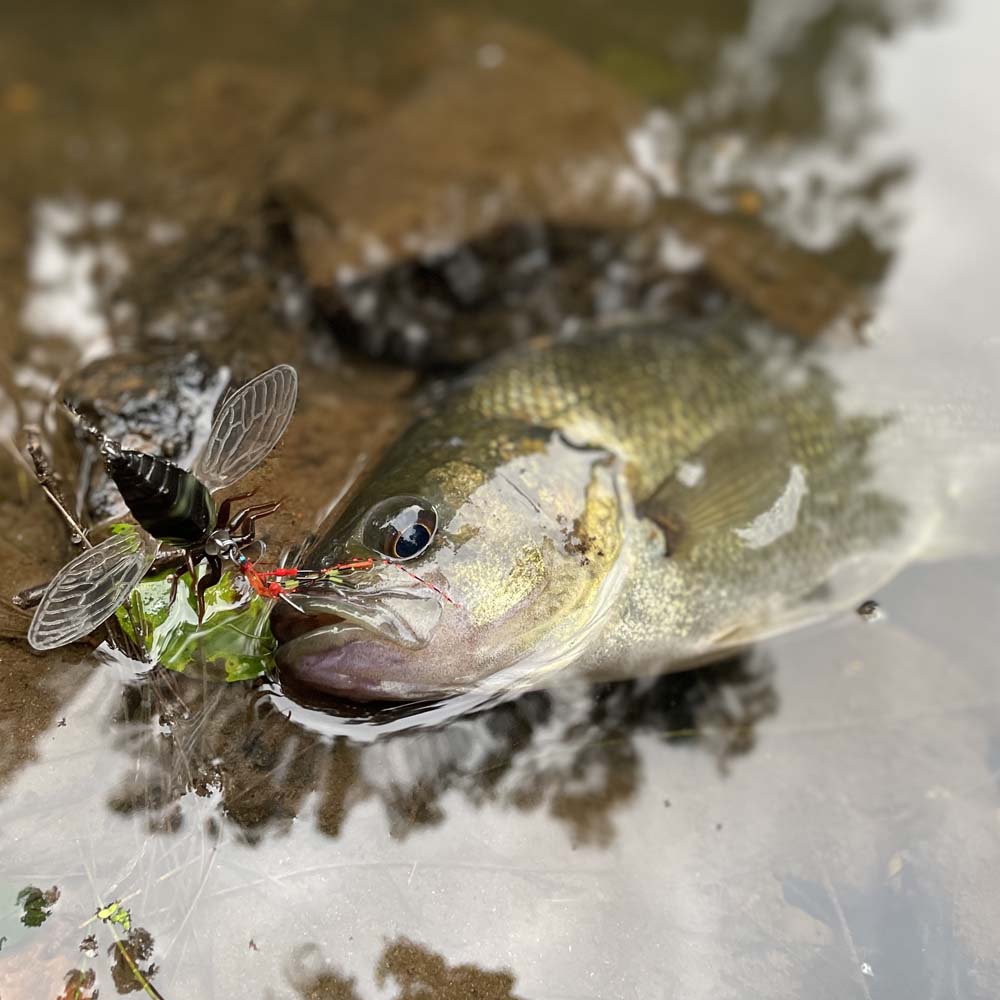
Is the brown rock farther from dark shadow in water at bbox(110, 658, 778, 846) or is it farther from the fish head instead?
dark shadow in water at bbox(110, 658, 778, 846)

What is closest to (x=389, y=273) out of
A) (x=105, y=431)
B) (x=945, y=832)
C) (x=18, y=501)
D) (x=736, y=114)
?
(x=105, y=431)

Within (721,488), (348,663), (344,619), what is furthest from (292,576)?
(721,488)

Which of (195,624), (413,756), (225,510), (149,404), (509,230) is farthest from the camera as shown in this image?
(509,230)

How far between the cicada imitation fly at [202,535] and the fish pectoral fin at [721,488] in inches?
59.9

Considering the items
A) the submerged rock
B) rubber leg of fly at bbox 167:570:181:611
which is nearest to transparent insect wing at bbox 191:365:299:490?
rubber leg of fly at bbox 167:570:181:611

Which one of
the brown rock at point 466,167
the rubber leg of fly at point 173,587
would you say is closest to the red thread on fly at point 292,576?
the rubber leg of fly at point 173,587

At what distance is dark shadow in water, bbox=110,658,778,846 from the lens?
272cm

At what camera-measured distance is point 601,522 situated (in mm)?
3254

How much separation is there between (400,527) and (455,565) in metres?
0.21

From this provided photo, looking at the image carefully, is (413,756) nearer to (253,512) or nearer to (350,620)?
(350,620)

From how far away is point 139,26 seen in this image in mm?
6535

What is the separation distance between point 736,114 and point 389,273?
3017mm

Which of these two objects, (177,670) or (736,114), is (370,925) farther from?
(736,114)

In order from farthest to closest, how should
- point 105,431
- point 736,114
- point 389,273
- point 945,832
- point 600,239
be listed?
1. point 736,114
2. point 600,239
3. point 389,273
4. point 105,431
5. point 945,832
